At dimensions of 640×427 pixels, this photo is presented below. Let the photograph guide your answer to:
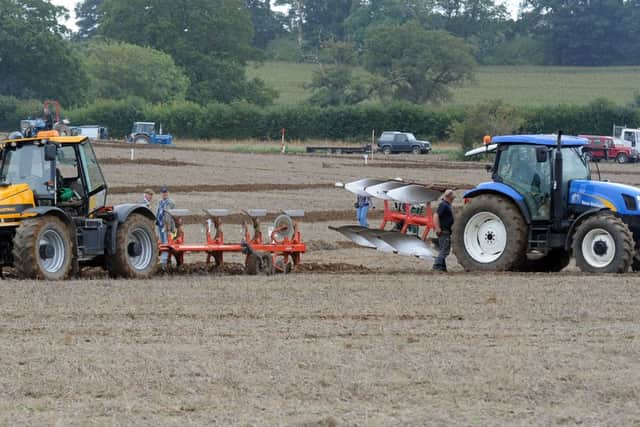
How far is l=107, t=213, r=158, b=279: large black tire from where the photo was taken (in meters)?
17.0

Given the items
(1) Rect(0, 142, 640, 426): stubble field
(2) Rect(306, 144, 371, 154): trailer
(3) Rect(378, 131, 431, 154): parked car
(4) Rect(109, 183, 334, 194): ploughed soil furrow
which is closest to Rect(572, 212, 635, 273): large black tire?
(1) Rect(0, 142, 640, 426): stubble field

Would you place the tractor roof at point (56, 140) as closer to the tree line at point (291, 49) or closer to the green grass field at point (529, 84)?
the tree line at point (291, 49)

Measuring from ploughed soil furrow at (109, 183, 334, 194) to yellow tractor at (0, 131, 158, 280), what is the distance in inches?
679

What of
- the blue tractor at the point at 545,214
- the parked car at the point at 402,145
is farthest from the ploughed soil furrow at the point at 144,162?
the blue tractor at the point at 545,214

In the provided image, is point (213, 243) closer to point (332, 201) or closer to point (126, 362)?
point (126, 362)

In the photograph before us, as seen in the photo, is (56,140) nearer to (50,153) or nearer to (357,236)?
(50,153)

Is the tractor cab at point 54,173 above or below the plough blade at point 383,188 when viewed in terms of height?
above

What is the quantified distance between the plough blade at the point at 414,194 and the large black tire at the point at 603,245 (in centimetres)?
435

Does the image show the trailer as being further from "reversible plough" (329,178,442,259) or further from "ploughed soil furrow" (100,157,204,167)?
"reversible plough" (329,178,442,259)

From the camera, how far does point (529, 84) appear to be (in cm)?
11569

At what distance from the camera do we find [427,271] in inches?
743

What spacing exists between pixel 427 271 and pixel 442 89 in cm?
8452

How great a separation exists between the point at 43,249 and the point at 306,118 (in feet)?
221

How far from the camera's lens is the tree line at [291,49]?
96.1m
